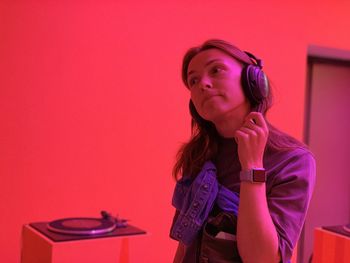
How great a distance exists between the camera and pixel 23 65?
2145 mm

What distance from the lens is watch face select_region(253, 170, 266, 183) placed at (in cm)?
93

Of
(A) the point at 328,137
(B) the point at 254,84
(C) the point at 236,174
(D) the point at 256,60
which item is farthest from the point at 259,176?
(A) the point at 328,137

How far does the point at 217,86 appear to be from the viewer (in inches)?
41.9

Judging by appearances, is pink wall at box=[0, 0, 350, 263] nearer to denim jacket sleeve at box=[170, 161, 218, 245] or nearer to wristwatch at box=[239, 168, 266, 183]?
denim jacket sleeve at box=[170, 161, 218, 245]

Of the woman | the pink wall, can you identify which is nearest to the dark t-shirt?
the woman

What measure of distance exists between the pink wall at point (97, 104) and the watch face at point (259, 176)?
1161mm

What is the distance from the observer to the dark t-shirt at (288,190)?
37.2 inches

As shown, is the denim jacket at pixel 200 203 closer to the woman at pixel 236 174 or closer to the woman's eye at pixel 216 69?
the woman at pixel 236 174

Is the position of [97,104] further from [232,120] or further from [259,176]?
[259,176]

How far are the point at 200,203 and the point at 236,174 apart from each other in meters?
0.13

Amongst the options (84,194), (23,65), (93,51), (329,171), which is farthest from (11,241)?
(329,171)

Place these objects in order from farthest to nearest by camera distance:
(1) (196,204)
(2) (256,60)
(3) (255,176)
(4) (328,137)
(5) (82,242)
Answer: (4) (328,137)
(5) (82,242)
(2) (256,60)
(1) (196,204)
(3) (255,176)

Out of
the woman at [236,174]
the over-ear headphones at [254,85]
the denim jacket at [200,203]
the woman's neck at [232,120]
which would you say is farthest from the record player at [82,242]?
the over-ear headphones at [254,85]

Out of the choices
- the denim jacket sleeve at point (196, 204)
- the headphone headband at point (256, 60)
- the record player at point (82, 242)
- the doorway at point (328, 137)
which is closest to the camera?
the denim jacket sleeve at point (196, 204)
